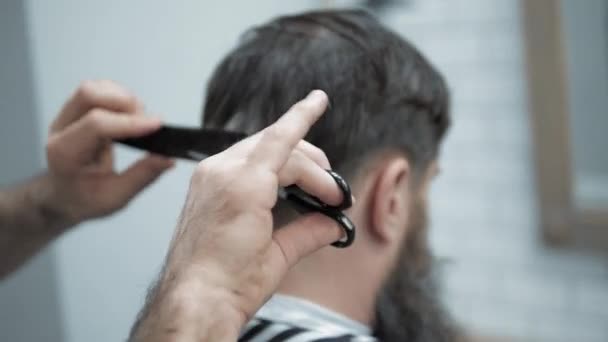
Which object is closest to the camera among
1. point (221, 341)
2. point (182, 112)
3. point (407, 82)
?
point (221, 341)

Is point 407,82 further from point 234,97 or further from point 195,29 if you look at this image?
point 195,29

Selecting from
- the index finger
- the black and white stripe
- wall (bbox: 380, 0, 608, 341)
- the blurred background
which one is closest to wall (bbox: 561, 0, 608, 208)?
the blurred background

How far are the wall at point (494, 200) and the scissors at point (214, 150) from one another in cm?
79

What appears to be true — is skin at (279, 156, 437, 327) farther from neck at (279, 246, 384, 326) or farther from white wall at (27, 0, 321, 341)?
white wall at (27, 0, 321, 341)

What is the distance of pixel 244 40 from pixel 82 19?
0.70ft

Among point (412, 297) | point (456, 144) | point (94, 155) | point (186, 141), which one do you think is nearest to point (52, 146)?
point (94, 155)

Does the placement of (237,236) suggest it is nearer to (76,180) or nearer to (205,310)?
(205,310)

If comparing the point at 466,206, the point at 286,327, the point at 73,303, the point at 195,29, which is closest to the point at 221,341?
the point at 286,327

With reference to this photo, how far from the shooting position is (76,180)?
Result: 2.45ft

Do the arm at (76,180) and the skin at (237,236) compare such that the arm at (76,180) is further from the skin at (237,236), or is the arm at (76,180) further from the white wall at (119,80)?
the skin at (237,236)

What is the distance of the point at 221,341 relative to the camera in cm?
39

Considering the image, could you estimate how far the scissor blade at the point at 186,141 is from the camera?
53cm

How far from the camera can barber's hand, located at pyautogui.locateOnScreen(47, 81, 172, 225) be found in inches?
27.6

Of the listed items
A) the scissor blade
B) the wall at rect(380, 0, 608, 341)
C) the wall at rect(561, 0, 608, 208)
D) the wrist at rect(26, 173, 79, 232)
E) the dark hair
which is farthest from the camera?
the wall at rect(380, 0, 608, 341)
